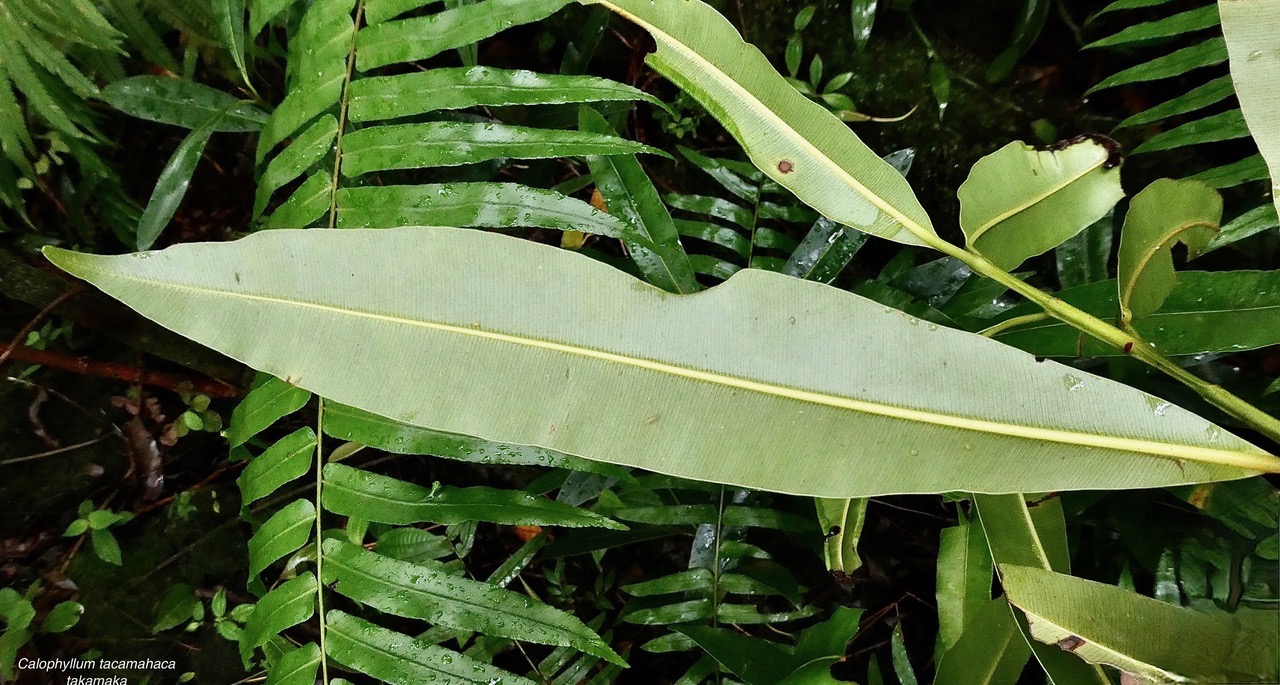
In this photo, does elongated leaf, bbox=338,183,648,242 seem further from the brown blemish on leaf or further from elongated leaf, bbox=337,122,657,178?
the brown blemish on leaf

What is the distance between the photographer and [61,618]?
109 cm

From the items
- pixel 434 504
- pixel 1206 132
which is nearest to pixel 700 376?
pixel 434 504

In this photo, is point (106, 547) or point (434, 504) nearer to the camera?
point (434, 504)

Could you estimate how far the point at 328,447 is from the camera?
1021mm

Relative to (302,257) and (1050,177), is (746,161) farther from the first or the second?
(302,257)

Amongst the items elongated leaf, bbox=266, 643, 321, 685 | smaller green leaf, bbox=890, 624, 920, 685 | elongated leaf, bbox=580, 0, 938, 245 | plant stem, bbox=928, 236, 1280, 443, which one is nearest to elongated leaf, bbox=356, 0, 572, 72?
elongated leaf, bbox=580, 0, 938, 245

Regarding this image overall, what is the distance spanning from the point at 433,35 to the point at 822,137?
1.64ft

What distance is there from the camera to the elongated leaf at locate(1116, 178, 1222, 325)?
50cm

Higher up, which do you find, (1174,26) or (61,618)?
(1174,26)

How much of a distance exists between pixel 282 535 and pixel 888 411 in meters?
0.72

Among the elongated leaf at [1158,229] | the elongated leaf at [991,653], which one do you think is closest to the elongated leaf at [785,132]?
the elongated leaf at [1158,229]

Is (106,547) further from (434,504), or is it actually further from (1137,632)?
(1137,632)

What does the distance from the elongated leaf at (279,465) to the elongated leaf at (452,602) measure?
0.12 meters

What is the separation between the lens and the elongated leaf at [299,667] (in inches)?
29.7
